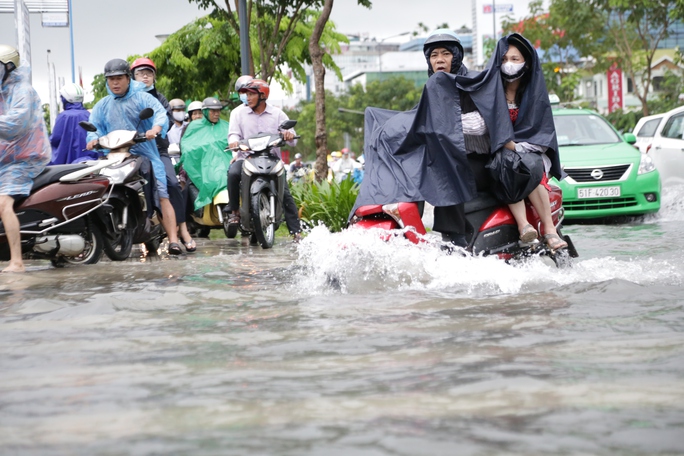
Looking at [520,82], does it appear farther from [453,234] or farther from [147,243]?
[147,243]

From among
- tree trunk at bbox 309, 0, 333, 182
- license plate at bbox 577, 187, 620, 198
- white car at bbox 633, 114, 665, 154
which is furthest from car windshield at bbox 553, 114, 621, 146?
tree trunk at bbox 309, 0, 333, 182

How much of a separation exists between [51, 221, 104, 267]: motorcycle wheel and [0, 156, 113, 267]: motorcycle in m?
0.04

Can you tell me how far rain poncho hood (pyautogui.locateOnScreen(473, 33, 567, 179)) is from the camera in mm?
6629

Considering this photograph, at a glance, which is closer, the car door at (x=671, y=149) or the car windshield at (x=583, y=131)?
the car windshield at (x=583, y=131)

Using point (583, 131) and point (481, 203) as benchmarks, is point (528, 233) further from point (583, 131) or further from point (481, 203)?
point (583, 131)

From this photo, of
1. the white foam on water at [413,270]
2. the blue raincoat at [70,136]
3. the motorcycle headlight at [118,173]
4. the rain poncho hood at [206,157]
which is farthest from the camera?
the rain poncho hood at [206,157]

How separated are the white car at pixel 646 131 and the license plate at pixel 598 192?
3.44m

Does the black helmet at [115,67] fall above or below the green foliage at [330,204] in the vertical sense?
above

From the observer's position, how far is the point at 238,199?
36.7ft

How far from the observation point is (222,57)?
93.6 feet

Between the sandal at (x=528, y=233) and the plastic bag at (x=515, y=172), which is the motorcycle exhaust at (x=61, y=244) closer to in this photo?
the plastic bag at (x=515, y=172)

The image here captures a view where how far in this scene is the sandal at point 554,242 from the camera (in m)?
6.79

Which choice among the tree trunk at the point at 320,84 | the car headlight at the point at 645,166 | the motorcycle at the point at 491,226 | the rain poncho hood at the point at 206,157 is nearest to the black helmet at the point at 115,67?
the rain poncho hood at the point at 206,157

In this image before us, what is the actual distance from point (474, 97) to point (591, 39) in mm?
37211
